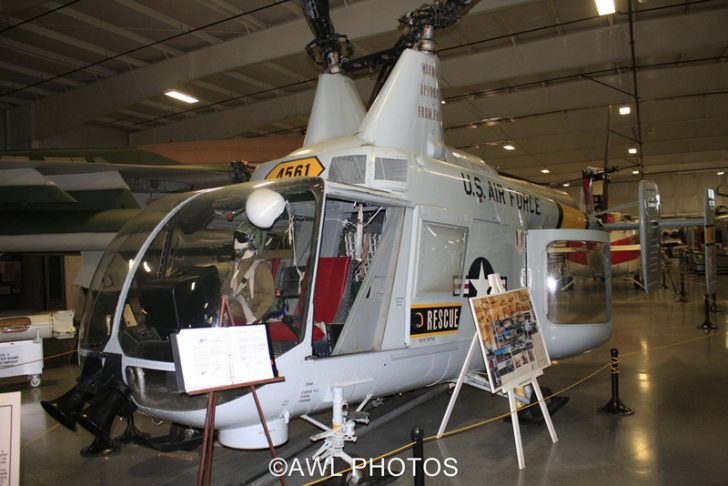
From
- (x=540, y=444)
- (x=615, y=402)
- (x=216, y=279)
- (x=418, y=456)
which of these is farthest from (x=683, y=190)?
(x=216, y=279)

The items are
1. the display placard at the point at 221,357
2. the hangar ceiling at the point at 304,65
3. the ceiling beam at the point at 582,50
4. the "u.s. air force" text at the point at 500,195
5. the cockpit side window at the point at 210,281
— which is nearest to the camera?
the display placard at the point at 221,357

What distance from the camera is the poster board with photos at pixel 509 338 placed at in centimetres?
421

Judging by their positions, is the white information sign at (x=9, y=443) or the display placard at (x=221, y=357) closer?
the white information sign at (x=9, y=443)

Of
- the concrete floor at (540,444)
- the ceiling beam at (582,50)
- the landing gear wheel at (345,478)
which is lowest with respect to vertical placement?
the concrete floor at (540,444)

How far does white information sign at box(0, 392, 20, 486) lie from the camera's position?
2496 millimetres

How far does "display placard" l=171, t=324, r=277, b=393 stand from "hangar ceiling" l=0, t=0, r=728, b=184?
24.3ft

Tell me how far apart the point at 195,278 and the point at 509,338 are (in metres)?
2.53

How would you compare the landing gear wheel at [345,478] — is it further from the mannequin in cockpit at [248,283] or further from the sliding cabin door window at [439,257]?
the sliding cabin door window at [439,257]

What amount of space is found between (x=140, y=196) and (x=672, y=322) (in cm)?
1183

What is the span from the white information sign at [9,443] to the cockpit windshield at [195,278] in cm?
90

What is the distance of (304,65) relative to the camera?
1340cm

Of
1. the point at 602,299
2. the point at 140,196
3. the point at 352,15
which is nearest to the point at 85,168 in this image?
the point at 140,196

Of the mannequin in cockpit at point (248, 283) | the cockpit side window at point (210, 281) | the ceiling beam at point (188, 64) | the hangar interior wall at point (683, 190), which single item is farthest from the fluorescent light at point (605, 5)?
the hangar interior wall at point (683, 190)

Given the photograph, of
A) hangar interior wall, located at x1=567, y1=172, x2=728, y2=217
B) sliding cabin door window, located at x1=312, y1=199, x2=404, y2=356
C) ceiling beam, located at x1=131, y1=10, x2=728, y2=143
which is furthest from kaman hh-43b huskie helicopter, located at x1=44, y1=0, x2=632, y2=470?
hangar interior wall, located at x1=567, y1=172, x2=728, y2=217
